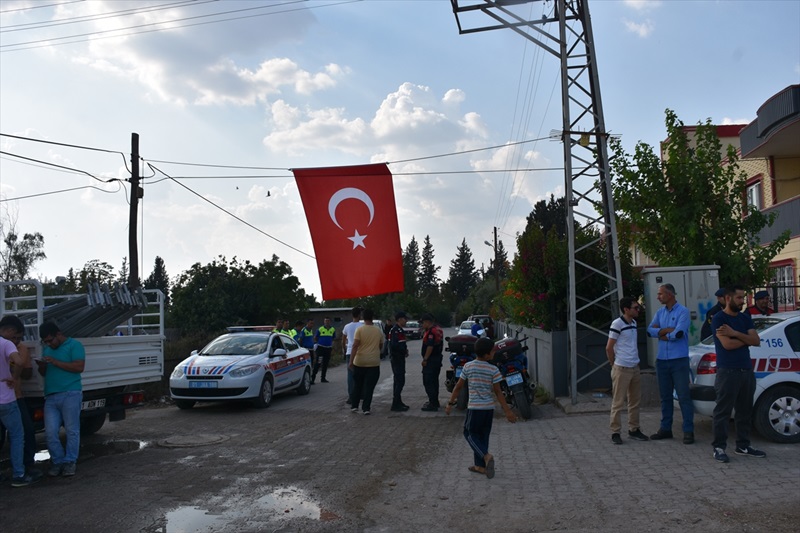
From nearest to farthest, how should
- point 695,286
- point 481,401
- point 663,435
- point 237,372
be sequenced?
point 481,401, point 663,435, point 695,286, point 237,372

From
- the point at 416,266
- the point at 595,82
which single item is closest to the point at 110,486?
the point at 595,82

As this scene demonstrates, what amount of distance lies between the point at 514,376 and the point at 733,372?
416 cm

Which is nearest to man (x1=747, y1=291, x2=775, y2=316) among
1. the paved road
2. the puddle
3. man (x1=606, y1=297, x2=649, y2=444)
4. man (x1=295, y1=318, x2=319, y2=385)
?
the paved road

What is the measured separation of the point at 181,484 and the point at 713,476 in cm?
533

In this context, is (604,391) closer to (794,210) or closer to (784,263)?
(794,210)

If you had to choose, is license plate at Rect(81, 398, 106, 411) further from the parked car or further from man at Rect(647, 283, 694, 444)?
the parked car

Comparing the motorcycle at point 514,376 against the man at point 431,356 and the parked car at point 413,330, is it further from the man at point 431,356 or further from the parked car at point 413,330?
the parked car at point 413,330

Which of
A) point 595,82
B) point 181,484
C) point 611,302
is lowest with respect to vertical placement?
point 181,484

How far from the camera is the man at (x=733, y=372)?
736cm

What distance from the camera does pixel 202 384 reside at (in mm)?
12992

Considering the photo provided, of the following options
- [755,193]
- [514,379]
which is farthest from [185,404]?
[755,193]

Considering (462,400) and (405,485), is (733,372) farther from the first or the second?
(462,400)

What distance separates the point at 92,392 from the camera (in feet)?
30.8

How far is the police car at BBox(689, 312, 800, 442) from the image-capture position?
8.21 m
